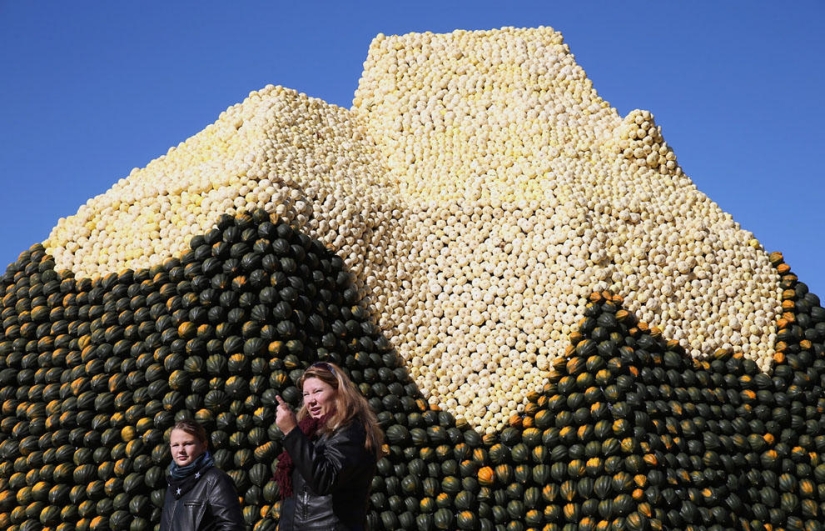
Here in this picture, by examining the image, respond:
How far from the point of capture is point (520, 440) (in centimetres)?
834

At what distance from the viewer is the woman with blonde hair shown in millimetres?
3961

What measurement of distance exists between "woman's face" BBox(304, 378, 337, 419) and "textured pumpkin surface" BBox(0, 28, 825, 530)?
327 cm

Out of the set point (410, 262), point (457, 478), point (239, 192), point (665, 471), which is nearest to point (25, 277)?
point (239, 192)

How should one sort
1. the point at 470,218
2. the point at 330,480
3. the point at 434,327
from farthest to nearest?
the point at 470,218, the point at 434,327, the point at 330,480

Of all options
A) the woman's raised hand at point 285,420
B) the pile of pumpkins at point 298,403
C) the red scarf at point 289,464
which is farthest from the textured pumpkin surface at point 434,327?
the woman's raised hand at point 285,420

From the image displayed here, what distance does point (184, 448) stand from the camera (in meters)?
4.53

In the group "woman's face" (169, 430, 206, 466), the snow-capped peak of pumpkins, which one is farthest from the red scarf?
the snow-capped peak of pumpkins

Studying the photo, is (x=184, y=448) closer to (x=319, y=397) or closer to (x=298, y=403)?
(x=319, y=397)

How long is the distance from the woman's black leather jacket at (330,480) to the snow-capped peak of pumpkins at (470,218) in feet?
15.1

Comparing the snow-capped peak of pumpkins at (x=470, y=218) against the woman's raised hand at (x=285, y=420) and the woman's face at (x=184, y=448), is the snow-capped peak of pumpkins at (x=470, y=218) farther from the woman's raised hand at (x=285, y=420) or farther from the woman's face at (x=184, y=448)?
the woman's raised hand at (x=285, y=420)

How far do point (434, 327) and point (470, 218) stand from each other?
139 cm

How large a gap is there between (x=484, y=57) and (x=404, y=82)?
1.18 meters

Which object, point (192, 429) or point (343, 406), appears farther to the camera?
point (192, 429)

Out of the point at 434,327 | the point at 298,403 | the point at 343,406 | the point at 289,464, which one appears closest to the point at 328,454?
the point at 343,406
